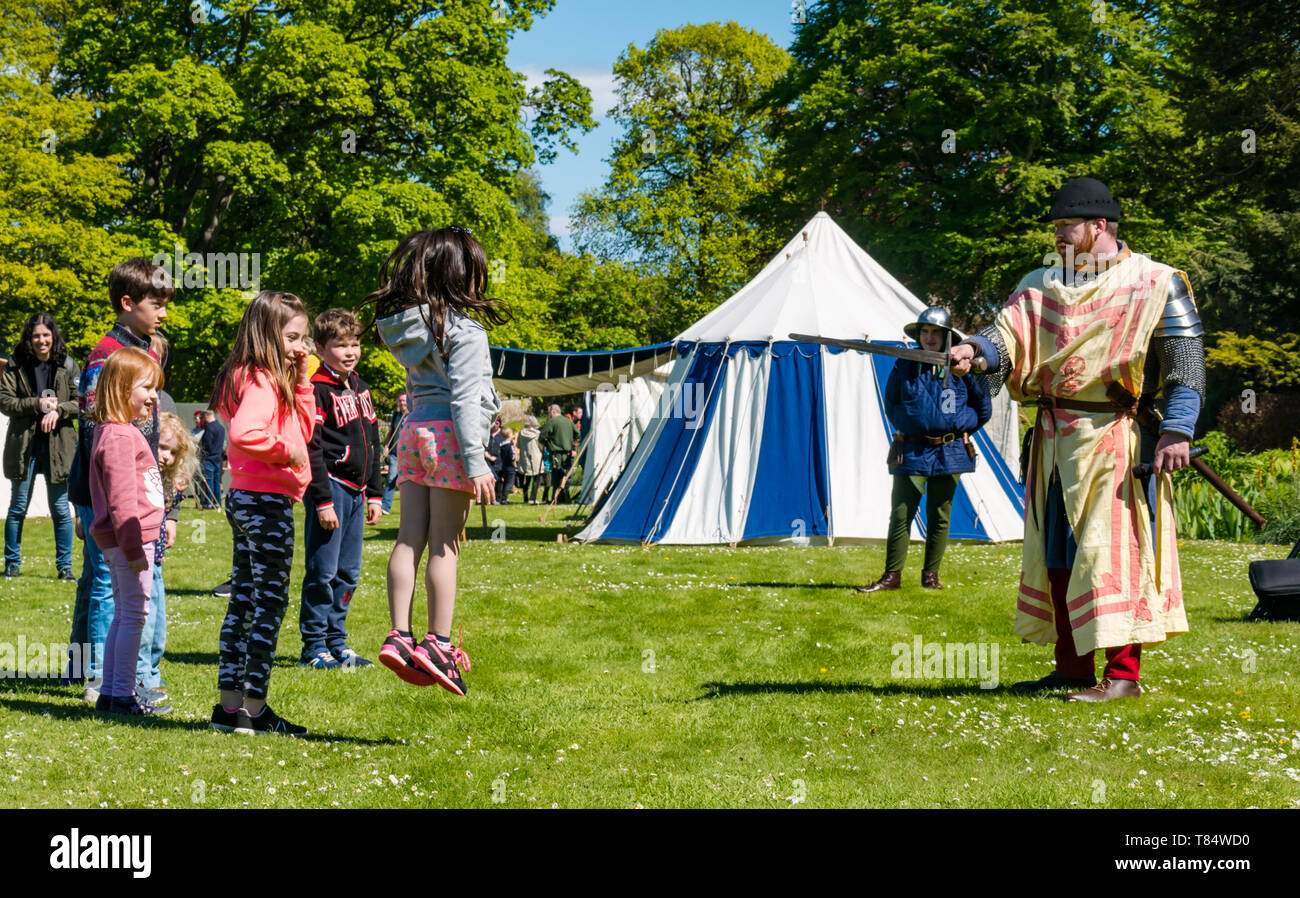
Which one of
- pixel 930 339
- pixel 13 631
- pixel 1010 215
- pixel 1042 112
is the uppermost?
pixel 1042 112

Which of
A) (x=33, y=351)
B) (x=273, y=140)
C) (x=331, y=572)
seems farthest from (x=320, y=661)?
(x=273, y=140)

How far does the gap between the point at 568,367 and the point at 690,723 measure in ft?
37.1

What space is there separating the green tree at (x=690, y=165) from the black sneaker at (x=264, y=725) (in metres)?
33.8

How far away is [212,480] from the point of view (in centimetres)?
2186

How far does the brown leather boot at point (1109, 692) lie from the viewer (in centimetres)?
553

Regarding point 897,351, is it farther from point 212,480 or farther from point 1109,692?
point 212,480

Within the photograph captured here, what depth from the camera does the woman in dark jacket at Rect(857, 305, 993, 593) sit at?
9273 millimetres

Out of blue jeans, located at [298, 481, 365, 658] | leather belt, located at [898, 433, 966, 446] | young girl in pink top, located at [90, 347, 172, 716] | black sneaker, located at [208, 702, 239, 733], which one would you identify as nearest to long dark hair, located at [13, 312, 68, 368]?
blue jeans, located at [298, 481, 365, 658]

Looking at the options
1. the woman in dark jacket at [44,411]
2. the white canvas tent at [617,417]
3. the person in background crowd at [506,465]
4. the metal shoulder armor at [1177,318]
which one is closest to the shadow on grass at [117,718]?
the woman in dark jacket at [44,411]

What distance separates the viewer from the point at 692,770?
4.45m
